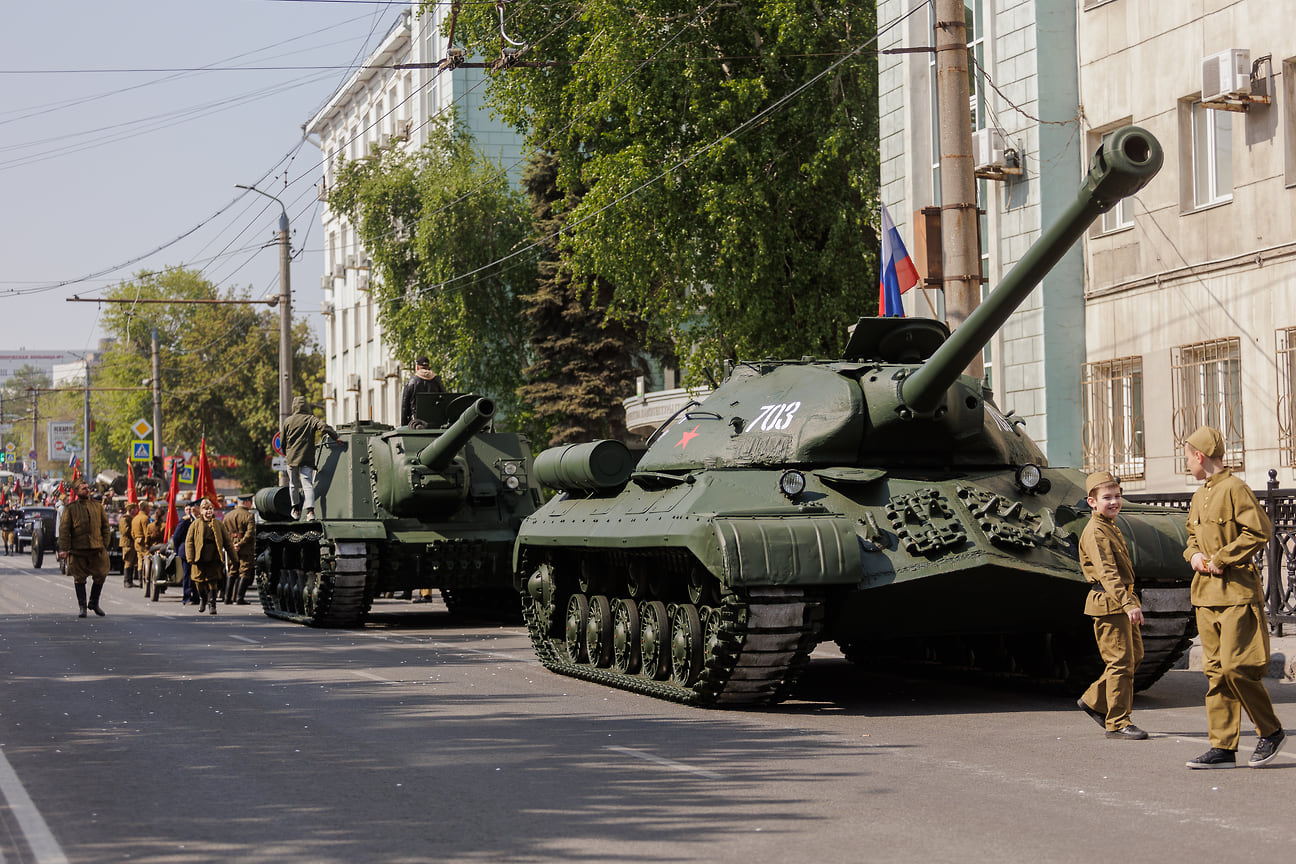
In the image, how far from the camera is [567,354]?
144 feet

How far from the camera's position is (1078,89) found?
2253 cm

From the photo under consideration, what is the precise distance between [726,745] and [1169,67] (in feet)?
44.2

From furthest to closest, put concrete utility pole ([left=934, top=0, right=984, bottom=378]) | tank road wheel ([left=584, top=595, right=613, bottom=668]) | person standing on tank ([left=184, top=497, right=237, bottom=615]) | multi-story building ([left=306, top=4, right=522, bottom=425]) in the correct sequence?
multi-story building ([left=306, top=4, right=522, bottom=425]), person standing on tank ([left=184, top=497, right=237, bottom=615]), concrete utility pole ([left=934, top=0, right=984, bottom=378]), tank road wheel ([left=584, top=595, right=613, bottom=668])

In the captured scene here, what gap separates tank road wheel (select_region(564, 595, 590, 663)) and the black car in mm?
30309

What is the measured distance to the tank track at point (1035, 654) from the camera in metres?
11.9

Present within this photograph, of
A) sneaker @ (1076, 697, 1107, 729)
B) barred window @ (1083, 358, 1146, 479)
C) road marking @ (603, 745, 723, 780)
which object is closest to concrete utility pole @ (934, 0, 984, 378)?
sneaker @ (1076, 697, 1107, 729)

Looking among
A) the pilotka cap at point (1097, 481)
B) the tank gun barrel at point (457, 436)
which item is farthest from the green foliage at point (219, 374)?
the pilotka cap at point (1097, 481)

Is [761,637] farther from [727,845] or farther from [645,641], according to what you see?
[727,845]

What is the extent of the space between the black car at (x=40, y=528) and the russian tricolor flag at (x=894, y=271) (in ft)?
94.0

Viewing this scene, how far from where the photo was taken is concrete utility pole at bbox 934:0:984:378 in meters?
14.6

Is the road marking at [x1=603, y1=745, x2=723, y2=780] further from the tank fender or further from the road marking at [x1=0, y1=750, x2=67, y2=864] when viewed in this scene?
the road marking at [x1=0, y1=750, x2=67, y2=864]

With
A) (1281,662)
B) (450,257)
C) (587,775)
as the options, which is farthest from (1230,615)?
(450,257)

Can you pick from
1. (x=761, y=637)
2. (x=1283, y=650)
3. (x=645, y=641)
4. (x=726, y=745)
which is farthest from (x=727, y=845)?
(x=1283, y=650)

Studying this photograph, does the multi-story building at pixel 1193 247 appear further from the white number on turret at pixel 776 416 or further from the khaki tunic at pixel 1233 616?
the khaki tunic at pixel 1233 616
